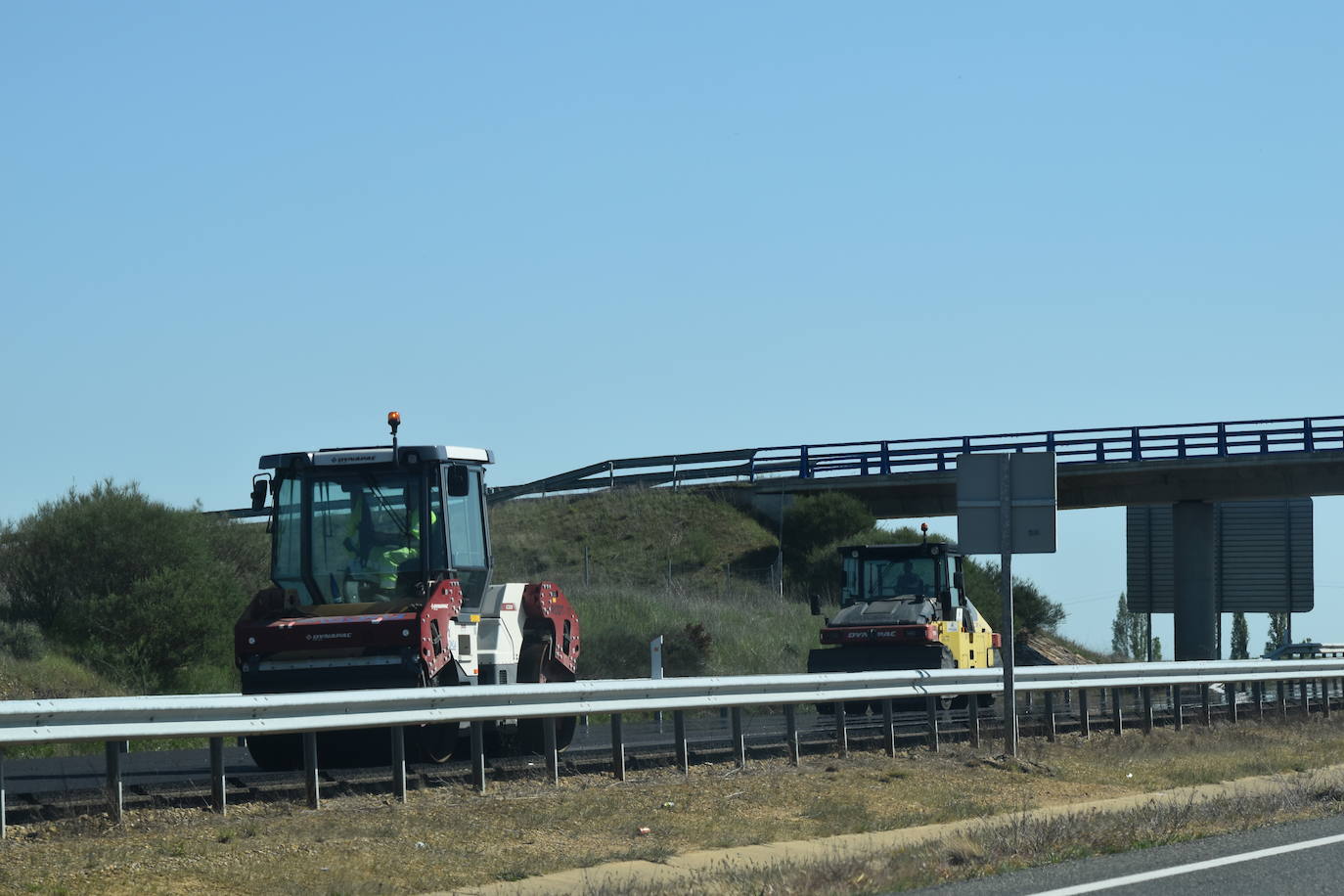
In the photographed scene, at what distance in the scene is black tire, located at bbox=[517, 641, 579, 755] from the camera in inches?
723

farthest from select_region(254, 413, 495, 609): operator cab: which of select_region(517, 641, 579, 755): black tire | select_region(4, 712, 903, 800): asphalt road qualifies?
select_region(4, 712, 903, 800): asphalt road

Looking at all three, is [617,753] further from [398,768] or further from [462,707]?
[398,768]

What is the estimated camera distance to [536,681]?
18.6m

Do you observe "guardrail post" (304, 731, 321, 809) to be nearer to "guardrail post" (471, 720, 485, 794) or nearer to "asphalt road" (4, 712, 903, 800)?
"asphalt road" (4, 712, 903, 800)

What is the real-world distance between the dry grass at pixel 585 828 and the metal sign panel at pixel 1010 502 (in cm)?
222

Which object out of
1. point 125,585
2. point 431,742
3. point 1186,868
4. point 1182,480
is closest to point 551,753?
point 431,742

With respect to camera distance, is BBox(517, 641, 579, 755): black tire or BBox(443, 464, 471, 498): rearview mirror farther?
BBox(517, 641, 579, 755): black tire

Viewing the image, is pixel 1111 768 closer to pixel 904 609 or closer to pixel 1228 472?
pixel 904 609

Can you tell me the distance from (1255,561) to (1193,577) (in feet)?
16.4

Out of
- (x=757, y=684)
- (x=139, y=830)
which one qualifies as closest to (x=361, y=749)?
(x=757, y=684)

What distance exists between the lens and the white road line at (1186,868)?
9.90m

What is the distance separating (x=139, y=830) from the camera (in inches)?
449

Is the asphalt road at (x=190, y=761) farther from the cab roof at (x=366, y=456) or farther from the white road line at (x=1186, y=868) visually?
the white road line at (x=1186, y=868)

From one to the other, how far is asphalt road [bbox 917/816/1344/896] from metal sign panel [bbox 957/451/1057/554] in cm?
498
